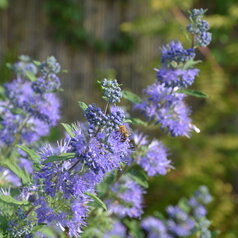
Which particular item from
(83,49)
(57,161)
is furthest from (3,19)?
(57,161)

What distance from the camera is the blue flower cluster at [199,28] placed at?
181 cm

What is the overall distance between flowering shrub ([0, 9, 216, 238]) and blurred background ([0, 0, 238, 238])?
2.92m

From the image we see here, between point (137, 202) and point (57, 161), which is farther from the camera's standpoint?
point (137, 202)

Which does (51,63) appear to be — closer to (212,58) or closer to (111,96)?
(111,96)

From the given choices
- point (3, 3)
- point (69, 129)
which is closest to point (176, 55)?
point (69, 129)

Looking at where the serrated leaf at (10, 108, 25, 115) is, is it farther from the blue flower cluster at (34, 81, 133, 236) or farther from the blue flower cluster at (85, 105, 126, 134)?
the blue flower cluster at (85, 105, 126, 134)

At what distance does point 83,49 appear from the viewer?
6898mm

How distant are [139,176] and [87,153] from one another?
0.67 m

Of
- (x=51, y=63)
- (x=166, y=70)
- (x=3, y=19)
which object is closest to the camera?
(x=166, y=70)

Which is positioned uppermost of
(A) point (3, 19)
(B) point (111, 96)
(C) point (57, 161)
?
(A) point (3, 19)

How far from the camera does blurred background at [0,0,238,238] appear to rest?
18.3 feet

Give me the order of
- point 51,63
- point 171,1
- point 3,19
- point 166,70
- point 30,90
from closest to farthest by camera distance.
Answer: point 166,70
point 51,63
point 30,90
point 171,1
point 3,19

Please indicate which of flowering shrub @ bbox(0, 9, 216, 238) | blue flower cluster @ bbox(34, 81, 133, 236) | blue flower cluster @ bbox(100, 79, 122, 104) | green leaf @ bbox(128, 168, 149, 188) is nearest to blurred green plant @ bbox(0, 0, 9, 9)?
flowering shrub @ bbox(0, 9, 216, 238)

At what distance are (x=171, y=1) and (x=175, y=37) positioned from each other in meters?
0.46
